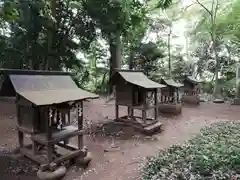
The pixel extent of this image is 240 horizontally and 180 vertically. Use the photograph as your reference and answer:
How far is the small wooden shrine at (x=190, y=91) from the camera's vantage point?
13.3 metres

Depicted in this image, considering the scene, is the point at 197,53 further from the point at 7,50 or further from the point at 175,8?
the point at 7,50

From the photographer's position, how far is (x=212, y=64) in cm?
1872

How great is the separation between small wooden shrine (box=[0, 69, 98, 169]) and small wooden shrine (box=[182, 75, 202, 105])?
9.58 metres

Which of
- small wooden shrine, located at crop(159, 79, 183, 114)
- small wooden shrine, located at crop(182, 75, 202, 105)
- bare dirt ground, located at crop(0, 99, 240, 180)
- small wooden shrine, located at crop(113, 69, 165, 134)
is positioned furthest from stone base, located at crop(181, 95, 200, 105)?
small wooden shrine, located at crop(113, 69, 165, 134)

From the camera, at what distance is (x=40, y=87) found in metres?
4.83

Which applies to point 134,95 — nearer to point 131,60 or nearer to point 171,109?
point 171,109

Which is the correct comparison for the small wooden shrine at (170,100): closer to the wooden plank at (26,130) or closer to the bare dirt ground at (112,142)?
the bare dirt ground at (112,142)

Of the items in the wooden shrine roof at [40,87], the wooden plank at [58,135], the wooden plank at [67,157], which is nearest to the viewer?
the wooden shrine roof at [40,87]

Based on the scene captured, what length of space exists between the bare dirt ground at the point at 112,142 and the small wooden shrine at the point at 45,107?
456 millimetres

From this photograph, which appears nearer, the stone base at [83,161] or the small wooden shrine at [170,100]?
the stone base at [83,161]

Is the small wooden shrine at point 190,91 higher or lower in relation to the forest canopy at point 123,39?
lower

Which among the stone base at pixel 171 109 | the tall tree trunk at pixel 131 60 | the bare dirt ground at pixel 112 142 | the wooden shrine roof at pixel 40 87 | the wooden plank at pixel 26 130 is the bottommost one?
the bare dirt ground at pixel 112 142

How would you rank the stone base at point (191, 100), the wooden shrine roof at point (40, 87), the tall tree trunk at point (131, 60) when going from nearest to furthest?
the wooden shrine roof at point (40, 87) < the stone base at point (191, 100) < the tall tree trunk at point (131, 60)

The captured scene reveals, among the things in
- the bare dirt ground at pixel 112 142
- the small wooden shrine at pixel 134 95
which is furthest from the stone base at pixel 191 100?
the small wooden shrine at pixel 134 95
